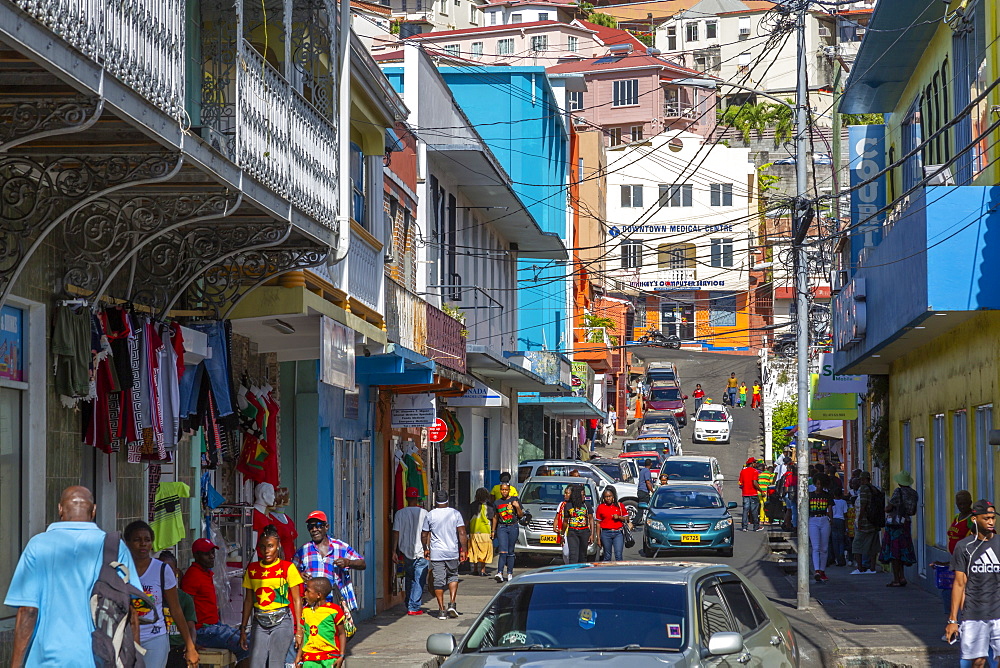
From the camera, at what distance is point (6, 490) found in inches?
370

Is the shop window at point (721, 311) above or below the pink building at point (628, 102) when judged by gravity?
below

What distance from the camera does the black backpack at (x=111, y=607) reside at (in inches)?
303

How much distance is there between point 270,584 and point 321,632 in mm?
577

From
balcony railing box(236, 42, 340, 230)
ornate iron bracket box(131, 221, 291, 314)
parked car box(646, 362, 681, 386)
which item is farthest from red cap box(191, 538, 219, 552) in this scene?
parked car box(646, 362, 681, 386)

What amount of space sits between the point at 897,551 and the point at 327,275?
12.1 m

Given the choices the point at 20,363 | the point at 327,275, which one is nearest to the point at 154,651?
the point at 20,363

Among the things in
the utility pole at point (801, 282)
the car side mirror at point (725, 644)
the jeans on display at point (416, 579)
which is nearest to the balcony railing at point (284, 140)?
the car side mirror at point (725, 644)

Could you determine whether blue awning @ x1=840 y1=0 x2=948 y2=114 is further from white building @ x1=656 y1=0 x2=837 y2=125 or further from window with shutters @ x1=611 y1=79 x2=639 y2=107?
white building @ x1=656 y1=0 x2=837 y2=125

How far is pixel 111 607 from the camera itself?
777cm

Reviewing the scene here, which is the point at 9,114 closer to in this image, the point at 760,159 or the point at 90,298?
the point at 90,298

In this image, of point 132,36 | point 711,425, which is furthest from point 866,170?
point 711,425

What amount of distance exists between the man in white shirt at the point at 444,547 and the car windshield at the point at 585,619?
9.71m

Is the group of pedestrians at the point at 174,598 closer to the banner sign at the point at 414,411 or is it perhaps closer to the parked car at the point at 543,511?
the banner sign at the point at 414,411

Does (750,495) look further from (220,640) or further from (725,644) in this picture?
(725,644)
